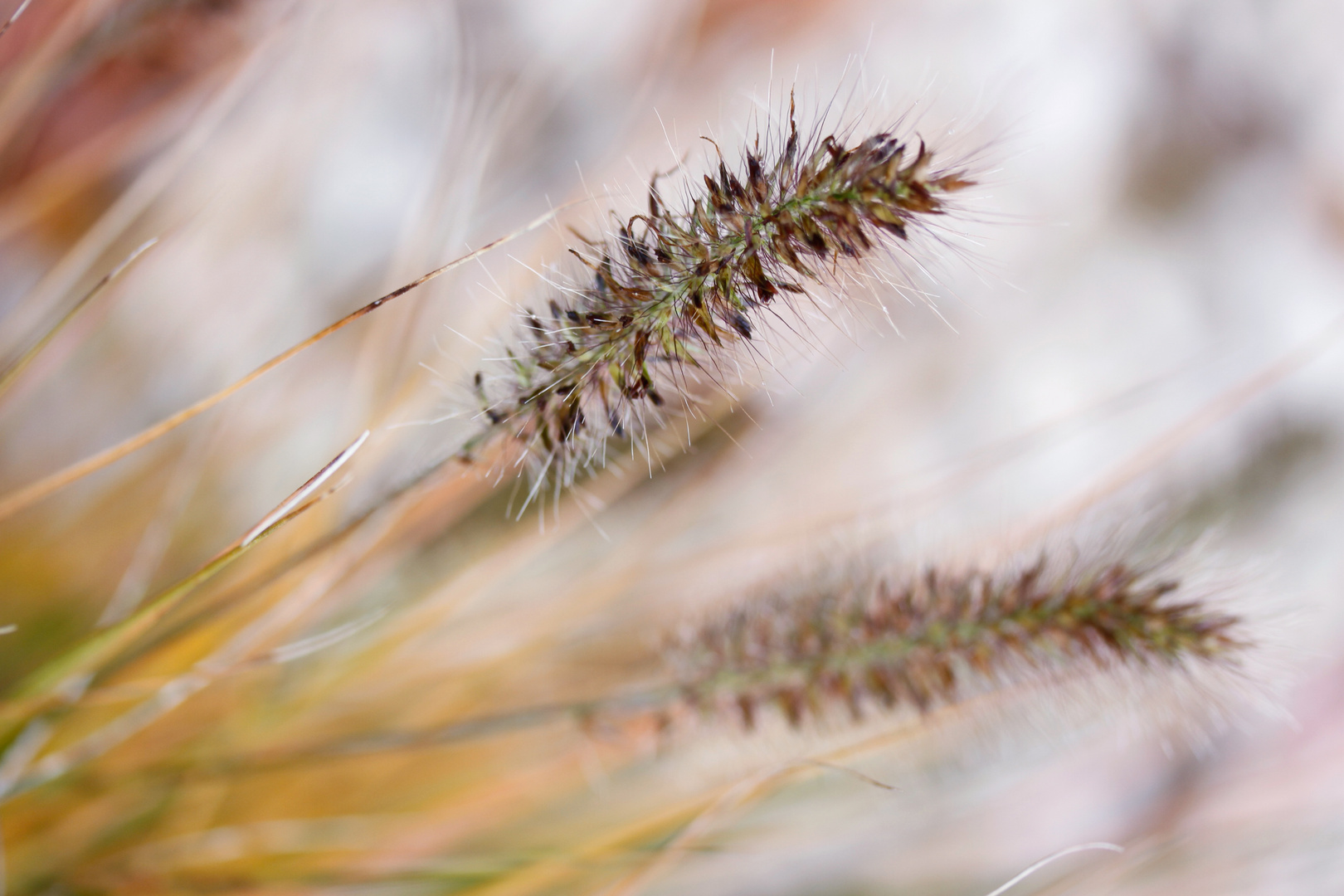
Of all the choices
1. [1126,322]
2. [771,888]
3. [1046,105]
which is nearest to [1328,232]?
[1126,322]

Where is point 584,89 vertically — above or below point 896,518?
above

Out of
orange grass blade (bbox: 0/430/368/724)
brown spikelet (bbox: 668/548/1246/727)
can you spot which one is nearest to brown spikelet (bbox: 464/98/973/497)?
orange grass blade (bbox: 0/430/368/724)

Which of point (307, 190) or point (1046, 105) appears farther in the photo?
point (1046, 105)

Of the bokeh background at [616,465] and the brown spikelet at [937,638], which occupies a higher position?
the bokeh background at [616,465]

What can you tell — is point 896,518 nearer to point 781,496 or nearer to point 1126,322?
point 781,496

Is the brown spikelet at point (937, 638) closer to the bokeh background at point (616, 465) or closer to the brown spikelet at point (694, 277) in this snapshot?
the bokeh background at point (616, 465)

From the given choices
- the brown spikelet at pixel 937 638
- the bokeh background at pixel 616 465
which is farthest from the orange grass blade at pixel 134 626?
the brown spikelet at pixel 937 638

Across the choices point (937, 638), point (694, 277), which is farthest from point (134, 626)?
point (937, 638)
